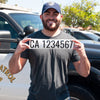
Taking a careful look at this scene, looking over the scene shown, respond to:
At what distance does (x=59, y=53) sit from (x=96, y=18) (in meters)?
30.9

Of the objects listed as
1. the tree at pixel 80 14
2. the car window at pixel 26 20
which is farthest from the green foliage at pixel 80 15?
the car window at pixel 26 20

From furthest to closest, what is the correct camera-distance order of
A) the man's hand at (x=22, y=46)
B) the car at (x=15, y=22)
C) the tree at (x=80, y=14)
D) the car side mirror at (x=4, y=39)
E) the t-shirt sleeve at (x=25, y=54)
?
the tree at (x=80, y=14) < the car at (x=15, y=22) < the car side mirror at (x=4, y=39) < the t-shirt sleeve at (x=25, y=54) < the man's hand at (x=22, y=46)

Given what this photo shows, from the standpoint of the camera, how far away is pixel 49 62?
1.93 meters

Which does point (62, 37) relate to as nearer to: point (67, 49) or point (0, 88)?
point (67, 49)

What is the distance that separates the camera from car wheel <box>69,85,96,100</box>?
299 centimetres

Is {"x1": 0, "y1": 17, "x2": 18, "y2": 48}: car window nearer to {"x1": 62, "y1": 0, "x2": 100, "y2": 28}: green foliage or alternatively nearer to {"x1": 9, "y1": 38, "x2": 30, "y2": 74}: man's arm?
{"x1": 9, "y1": 38, "x2": 30, "y2": 74}: man's arm

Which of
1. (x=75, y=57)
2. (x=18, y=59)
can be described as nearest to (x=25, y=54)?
(x=18, y=59)

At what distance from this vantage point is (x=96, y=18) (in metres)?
31.5

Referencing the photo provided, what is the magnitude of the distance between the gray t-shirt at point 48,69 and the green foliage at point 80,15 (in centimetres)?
2796

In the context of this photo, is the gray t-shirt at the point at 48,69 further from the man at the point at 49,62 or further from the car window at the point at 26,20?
the car window at the point at 26,20

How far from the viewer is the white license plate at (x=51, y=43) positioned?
6.20ft


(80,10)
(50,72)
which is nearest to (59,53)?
(50,72)

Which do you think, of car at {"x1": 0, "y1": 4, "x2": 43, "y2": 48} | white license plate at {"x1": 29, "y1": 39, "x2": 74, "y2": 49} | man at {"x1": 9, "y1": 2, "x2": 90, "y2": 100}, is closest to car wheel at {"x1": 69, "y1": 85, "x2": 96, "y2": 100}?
man at {"x1": 9, "y1": 2, "x2": 90, "y2": 100}

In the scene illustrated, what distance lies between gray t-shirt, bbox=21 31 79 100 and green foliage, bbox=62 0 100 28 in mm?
27961
